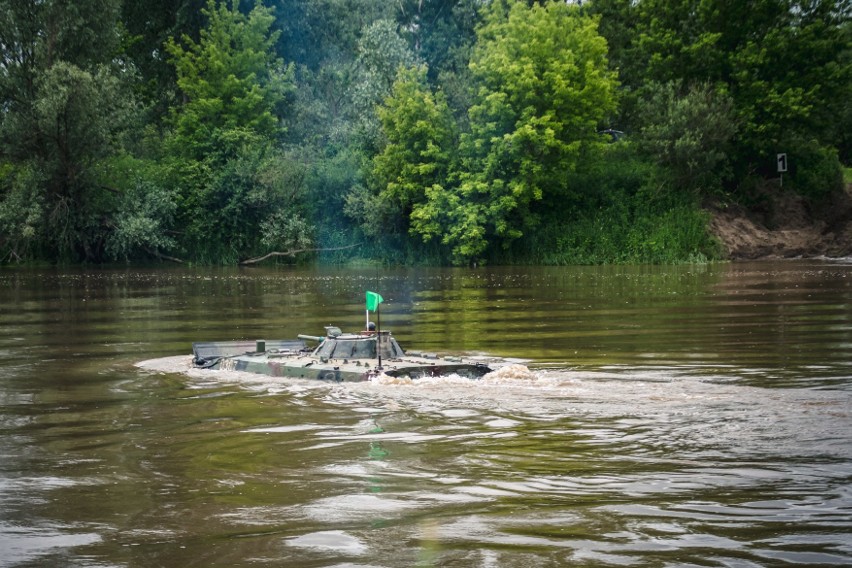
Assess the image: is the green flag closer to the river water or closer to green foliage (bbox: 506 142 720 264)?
the river water

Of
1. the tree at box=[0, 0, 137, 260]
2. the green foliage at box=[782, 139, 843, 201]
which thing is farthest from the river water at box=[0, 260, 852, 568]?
the green foliage at box=[782, 139, 843, 201]

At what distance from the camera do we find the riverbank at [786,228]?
66.0m

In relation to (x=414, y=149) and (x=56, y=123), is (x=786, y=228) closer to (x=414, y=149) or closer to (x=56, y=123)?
(x=414, y=149)

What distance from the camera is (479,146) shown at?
6631cm

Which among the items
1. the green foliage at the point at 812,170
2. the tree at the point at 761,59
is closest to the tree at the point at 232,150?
the tree at the point at 761,59

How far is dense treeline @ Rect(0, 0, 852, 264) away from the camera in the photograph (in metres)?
65.6

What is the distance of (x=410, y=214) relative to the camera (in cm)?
6919

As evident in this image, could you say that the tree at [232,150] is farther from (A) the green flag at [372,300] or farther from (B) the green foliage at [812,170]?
(A) the green flag at [372,300]

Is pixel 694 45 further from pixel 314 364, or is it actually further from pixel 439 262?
pixel 314 364

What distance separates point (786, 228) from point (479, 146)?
18190 mm

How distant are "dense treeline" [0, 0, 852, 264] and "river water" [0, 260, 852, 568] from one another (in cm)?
3376

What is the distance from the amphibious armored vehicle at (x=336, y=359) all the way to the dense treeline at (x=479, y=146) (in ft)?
128

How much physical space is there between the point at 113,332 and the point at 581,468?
21.5 metres

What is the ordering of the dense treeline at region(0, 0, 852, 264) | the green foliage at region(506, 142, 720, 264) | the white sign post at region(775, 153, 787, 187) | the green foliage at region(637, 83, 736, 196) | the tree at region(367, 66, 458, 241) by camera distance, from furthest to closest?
the white sign post at region(775, 153, 787, 187), the tree at region(367, 66, 458, 241), the dense treeline at region(0, 0, 852, 264), the green foliage at region(506, 142, 720, 264), the green foliage at region(637, 83, 736, 196)
